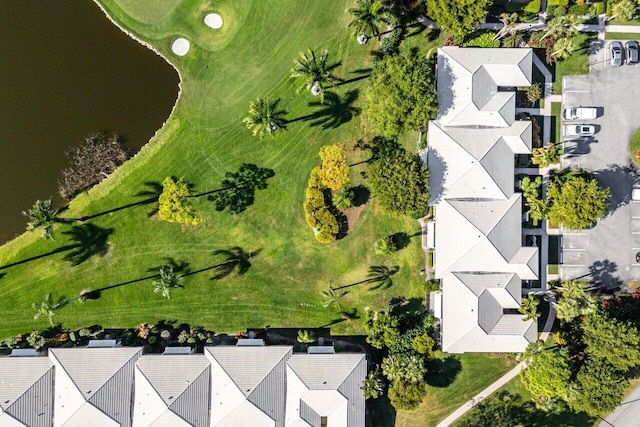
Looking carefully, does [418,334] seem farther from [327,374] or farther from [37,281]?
[37,281]

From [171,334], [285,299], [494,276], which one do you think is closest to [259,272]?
[285,299]

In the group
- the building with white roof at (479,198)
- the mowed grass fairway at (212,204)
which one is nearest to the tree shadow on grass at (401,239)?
the mowed grass fairway at (212,204)

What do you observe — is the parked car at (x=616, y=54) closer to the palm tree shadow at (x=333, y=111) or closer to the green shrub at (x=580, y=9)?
the green shrub at (x=580, y=9)

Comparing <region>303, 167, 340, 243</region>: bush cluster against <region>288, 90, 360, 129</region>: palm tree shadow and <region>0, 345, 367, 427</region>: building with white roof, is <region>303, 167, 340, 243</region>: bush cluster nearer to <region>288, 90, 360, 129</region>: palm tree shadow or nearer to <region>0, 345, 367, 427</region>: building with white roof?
<region>288, 90, 360, 129</region>: palm tree shadow

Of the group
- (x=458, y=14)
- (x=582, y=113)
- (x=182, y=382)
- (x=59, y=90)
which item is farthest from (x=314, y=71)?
(x=182, y=382)

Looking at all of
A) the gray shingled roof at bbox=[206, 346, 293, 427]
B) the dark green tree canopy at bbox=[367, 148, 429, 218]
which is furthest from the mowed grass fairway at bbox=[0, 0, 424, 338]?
the dark green tree canopy at bbox=[367, 148, 429, 218]

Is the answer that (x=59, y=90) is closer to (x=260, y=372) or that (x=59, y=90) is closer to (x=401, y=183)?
→ (x=260, y=372)
